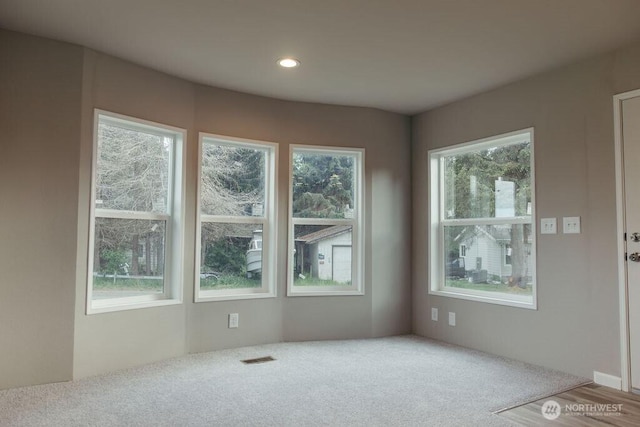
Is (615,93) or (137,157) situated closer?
(615,93)

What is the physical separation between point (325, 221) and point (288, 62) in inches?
66.6

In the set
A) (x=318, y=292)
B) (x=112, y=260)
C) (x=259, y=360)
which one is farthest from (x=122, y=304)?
(x=318, y=292)

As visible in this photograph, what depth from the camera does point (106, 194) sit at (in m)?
3.57

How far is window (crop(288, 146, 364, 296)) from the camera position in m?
4.61

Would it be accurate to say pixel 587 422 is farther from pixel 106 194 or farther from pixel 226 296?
pixel 106 194

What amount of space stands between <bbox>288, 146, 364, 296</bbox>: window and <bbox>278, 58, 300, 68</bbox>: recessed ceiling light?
1.05 metres

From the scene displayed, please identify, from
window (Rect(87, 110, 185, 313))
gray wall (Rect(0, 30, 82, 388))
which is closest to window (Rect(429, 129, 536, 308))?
window (Rect(87, 110, 185, 313))

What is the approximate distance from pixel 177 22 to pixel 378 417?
2.70 m

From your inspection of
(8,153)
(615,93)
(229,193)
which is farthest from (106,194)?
(615,93)

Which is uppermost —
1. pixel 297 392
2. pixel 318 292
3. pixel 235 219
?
pixel 235 219

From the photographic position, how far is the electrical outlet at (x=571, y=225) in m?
3.48

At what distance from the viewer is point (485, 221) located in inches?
169

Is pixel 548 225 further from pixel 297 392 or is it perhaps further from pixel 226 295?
pixel 226 295

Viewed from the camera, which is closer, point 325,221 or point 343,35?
point 343,35
